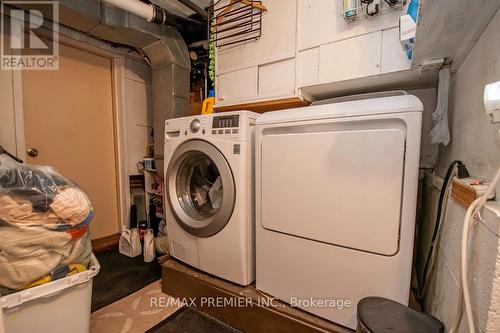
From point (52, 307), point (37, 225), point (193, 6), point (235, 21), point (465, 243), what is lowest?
point (52, 307)

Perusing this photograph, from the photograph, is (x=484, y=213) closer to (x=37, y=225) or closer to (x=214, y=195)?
(x=214, y=195)

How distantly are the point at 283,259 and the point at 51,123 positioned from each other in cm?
216

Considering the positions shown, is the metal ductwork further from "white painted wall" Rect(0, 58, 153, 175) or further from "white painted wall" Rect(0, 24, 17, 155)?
"white painted wall" Rect(0, 24, 17, 155)

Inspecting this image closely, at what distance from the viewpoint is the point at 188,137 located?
1.32 meters

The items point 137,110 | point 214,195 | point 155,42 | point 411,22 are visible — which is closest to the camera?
point 411,22

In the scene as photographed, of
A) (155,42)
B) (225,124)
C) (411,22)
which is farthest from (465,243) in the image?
(155,42)

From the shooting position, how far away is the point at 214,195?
4.69 ft

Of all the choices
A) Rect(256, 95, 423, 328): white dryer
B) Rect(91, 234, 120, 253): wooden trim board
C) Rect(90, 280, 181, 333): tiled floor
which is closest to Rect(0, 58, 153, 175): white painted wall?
Rect(91, 234, 120, 253): wooden trim board

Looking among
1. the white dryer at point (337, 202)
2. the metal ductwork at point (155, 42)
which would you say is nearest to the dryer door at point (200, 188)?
the white dryer at point (337, 202)

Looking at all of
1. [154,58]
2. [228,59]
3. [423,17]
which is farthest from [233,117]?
[154,58]

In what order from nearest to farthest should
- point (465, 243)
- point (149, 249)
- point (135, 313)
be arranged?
point (465, 243) → point (135, 313) → point (149, 249)

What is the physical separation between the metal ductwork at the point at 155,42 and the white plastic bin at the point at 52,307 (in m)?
1.20

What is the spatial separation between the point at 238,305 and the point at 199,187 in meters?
0.75

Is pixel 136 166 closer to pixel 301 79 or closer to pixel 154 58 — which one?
pixel 154 58
